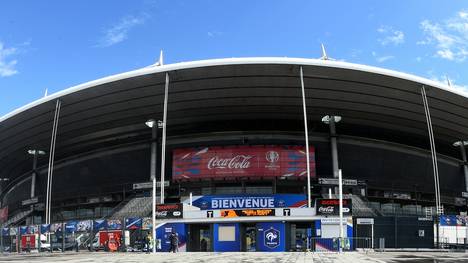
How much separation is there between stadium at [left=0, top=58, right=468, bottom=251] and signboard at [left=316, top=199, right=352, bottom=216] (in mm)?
1118

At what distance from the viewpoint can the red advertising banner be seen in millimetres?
62000

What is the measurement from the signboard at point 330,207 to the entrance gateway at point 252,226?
2.8 inches

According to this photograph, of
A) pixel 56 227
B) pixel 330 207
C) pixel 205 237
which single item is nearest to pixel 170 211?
pixel 205 237

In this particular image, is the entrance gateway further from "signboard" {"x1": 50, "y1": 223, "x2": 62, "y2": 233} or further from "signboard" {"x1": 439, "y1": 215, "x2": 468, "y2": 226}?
"signboard" {"x1": 50, "y1": 223, "x2": 62, "y2": 233}

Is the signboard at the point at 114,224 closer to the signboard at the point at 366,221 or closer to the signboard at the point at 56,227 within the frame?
the signboard at the point at 56,227

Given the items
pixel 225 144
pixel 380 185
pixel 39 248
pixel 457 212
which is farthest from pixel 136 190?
pixel 457 212

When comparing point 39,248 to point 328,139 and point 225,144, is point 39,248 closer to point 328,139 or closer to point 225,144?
point 225,144

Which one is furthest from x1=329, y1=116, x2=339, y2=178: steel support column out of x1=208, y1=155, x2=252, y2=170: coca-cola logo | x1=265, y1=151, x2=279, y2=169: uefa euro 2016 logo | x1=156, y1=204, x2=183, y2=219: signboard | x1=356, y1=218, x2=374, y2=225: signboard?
x1=156, y1=204, x2=183, y2=219: signboard

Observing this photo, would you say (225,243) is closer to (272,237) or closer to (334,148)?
(272,237)

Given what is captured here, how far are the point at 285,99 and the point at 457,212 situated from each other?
110 feet

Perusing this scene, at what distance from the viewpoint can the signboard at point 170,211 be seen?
39.0 metres

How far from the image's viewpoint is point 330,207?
37.1 metres

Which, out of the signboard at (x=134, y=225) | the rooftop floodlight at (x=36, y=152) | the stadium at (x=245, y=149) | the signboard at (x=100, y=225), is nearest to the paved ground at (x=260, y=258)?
the stadium at (x=245, y=149)

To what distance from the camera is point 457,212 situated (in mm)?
72312
